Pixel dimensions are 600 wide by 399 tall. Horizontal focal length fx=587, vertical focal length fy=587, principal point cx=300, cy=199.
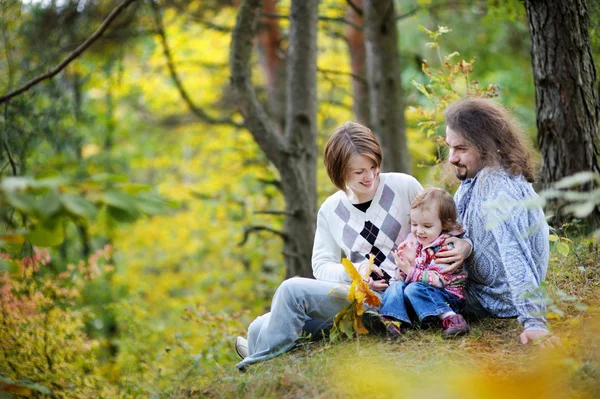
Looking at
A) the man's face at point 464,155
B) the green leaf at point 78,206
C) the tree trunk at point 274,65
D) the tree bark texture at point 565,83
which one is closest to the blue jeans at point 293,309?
the man's face at point 464,155

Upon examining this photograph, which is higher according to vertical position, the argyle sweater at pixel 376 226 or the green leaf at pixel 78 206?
the green leaf at pixel 78 206

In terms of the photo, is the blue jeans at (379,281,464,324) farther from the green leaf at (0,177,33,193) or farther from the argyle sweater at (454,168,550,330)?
the green leaf at (0,177,33,193)

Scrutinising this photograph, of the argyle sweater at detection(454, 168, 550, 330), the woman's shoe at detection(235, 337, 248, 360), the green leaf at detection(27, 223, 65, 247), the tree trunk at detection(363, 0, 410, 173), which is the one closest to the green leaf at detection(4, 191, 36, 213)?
the green leaf at detection(27, 223, 65, 247)

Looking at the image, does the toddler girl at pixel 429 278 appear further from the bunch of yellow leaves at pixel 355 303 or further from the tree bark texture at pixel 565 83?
the tree bark texture at pixel 565 83

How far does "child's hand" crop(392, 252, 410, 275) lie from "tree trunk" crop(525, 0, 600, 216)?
1582 millimetres

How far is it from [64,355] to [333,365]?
292cm

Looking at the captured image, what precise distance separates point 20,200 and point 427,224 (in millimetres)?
1984

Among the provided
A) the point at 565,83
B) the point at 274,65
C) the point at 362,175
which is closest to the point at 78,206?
the point at 362,175

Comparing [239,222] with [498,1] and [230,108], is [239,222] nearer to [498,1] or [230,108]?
[230,108]

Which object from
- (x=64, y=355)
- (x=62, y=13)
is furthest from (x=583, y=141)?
(x=62, y=13)

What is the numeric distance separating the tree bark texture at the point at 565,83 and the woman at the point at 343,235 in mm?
1324

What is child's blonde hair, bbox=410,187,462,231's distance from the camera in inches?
118

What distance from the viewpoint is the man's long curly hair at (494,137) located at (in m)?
3.04

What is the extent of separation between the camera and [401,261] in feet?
10.3
